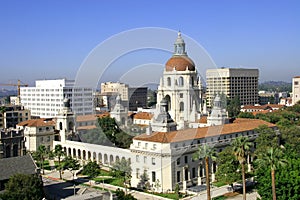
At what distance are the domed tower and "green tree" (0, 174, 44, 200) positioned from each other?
139 feet

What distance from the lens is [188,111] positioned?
84.9 m

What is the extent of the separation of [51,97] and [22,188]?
113264 mm

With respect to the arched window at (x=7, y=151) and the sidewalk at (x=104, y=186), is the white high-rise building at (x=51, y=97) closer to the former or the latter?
the sidewalk at (x=104, y=186)

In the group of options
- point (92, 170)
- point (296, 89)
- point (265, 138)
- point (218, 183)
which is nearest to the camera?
point (218, 183)

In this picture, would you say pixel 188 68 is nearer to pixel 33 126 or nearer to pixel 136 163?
pixel 136 163

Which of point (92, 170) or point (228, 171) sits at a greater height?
point (228, 171)

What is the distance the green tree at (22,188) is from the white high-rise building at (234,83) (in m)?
132

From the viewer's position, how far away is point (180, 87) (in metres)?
85.8

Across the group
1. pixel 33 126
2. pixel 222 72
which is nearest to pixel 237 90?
pixel 222 72

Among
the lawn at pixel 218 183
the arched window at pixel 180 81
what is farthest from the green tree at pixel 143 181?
the arched window at pixel 180 81

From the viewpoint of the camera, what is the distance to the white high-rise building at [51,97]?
136 meters

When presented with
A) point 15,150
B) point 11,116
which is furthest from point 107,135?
point 11,116

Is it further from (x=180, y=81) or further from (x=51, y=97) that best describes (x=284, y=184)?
(x=51, y=97)

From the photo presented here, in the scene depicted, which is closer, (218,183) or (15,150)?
(15,150)
